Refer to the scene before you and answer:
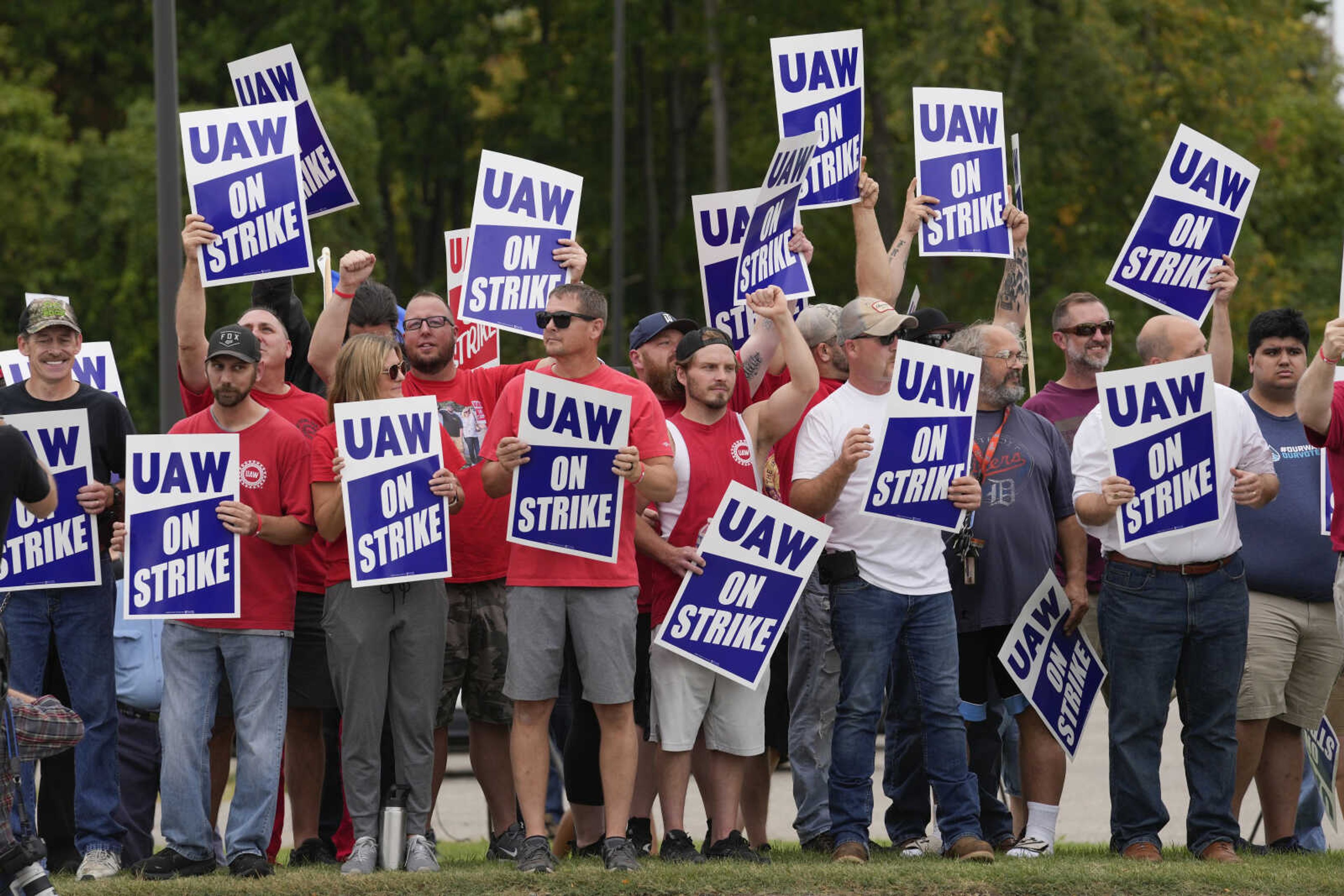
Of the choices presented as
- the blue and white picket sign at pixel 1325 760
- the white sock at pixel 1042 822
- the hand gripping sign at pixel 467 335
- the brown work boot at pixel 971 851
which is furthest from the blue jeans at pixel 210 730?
the blue and white picket sign at pixel 1325 760

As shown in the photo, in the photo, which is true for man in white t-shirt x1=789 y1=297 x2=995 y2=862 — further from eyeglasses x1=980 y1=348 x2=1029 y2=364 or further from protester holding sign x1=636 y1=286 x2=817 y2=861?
eyeglasses x1=980 y1=348 x2=1029 y2=364

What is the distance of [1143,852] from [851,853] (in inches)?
49.1

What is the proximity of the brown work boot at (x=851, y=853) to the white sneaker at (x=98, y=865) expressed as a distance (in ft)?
10.0

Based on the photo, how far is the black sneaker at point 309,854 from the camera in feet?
27.3

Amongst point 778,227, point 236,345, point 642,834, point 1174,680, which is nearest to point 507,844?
point 642,834

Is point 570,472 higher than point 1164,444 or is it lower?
lower

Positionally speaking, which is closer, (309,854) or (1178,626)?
(1178,626)

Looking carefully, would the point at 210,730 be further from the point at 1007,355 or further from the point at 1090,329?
the point at 1090,329

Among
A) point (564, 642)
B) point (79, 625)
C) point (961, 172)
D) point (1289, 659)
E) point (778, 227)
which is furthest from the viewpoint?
point (961, 172)

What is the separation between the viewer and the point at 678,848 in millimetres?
7891

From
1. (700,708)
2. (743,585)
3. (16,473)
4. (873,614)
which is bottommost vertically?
(700,708)

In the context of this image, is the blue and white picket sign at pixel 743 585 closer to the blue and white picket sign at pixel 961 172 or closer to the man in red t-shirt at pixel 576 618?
the man in red t-shirt at pixel 576 618

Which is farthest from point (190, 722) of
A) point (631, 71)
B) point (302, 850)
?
point (631, 71)

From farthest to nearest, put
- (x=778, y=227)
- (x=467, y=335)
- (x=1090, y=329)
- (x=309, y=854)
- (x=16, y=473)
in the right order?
1. (x=467, y=335)
2. (x=778, y=227)
3. (x=1090, y=329)
4. (x=309, y=854)
5. (x=16, y=473)
